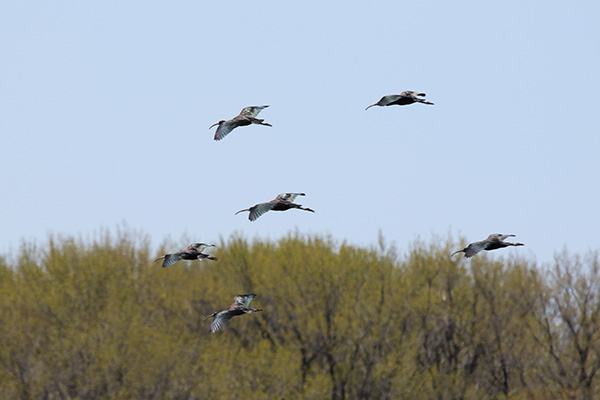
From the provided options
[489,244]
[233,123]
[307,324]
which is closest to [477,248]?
[489,244]

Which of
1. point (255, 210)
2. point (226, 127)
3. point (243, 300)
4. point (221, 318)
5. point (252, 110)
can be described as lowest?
point (221, 318)

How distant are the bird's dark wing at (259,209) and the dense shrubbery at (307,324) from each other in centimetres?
1796

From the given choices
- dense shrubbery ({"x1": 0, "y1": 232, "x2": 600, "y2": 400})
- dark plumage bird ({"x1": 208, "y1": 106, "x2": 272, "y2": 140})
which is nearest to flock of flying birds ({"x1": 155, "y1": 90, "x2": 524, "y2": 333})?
dark plumage bird ({"x1": 208, "y1": 106, "x2": 272, "y2": 140})

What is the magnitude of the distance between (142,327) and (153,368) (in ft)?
6.76

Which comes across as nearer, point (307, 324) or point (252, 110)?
point (252, 110)

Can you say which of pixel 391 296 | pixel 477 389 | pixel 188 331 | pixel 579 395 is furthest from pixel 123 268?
pixel 579 395

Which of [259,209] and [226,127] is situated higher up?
[226,127]

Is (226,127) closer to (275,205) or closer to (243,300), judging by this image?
(275,205)

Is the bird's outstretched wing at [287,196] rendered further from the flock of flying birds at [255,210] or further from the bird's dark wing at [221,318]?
the bird's dark wing at [221,318]

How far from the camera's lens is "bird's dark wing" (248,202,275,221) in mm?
20438

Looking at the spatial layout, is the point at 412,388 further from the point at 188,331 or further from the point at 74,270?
the point at 74,270

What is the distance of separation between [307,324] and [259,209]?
22109mm

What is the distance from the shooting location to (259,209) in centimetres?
2061

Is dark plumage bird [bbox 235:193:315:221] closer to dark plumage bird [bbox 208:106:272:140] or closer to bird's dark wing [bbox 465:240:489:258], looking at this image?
dark plumage bird [bbox 208:106:272:140]
